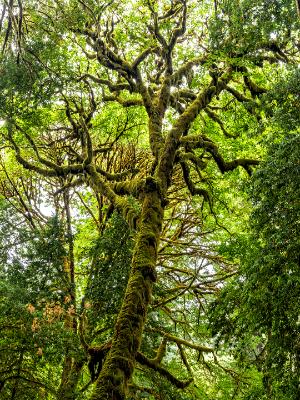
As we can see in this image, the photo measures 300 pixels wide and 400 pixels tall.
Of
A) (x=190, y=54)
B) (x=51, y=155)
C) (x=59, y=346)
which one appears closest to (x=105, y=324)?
(x=59, y=346)

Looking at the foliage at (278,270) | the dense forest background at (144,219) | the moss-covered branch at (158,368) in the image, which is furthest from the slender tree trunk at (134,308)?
the foliage at (278,270)

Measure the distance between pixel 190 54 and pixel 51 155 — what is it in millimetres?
5047

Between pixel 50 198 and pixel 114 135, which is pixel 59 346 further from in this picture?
pixel 114 135

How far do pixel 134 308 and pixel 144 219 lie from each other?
1.81 metres

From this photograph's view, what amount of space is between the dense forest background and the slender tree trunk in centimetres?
2

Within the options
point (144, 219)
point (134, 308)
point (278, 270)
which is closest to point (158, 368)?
point (134, 308)

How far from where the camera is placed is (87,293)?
7344 mm

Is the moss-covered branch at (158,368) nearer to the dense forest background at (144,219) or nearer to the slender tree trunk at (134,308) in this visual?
the dense forest background at (144,219)

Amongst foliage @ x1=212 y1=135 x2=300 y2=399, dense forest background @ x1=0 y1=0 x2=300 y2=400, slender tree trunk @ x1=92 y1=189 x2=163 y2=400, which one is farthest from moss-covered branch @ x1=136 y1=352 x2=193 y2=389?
foliage @ x1=212 y1=135 x2=300 y2=399

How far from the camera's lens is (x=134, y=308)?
19.9 feet

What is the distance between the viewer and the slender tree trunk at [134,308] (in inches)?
205

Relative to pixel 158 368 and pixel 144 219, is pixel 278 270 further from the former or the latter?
pixel 158 368

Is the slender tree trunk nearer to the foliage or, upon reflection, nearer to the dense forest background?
A: the dense forest background

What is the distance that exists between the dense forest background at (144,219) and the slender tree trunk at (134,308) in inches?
1.0
